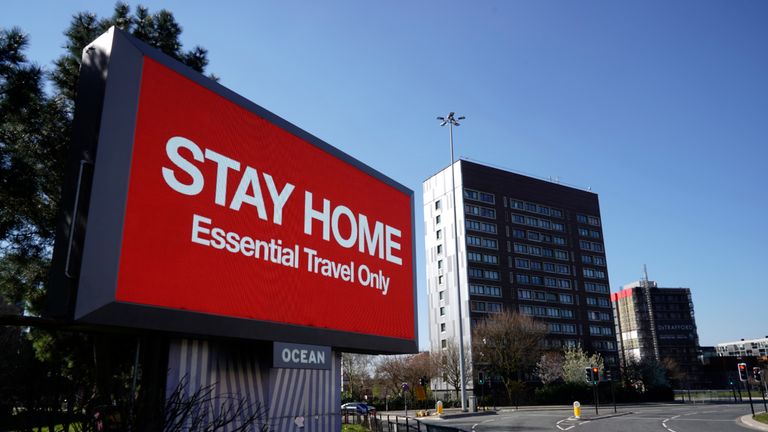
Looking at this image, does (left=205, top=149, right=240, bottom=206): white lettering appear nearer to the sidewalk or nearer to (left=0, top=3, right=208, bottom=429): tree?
(left=0, top=3, right=208, bottom=429): tree

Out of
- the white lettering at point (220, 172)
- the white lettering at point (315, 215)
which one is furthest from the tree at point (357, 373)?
the white lettering at point (220, 172)

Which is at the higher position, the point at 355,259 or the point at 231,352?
the point at 355,259

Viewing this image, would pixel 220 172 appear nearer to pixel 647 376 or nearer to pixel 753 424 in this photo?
pixel 753 424

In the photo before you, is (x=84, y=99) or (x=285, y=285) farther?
(x=285, y=285)

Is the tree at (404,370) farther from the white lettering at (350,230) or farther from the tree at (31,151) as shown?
the white lettering at (350,230)

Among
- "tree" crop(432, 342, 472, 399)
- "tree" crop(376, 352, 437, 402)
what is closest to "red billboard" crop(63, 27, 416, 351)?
"tree" crop(432, 342, 472, 399)

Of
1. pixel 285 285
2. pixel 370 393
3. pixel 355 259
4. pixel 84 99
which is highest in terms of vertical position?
pixel 84 99

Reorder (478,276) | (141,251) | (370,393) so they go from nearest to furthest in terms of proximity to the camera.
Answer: (141,251), (370,393), (478,276)

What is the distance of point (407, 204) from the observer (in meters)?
16.5

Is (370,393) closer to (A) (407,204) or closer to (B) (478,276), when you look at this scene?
(B) (478,276)

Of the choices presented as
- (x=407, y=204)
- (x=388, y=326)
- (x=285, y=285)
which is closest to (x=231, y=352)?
(x=285, y=285)

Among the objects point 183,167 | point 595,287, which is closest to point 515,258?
point 595,287

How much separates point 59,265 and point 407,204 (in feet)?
34.1

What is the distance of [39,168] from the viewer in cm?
1590
